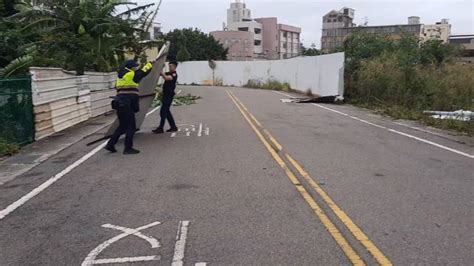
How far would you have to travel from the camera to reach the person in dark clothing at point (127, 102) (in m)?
10.4

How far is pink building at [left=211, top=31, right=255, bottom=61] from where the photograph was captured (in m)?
119

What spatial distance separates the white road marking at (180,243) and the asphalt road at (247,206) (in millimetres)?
12

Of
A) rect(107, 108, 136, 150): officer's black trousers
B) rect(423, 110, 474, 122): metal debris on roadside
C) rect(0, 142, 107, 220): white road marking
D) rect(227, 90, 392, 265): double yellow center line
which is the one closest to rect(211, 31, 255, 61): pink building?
rect(423, 110, 474, 122): metal debris on roadside

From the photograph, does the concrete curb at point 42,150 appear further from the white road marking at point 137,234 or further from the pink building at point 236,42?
the pink building at point 236,42

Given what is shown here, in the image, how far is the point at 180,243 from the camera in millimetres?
5121

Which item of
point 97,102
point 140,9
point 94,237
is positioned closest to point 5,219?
point 94,237

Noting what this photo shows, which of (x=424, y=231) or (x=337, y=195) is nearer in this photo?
(x=424, y=231)

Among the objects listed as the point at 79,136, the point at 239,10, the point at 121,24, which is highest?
the point at 239,10

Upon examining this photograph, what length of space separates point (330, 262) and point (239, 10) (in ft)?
491

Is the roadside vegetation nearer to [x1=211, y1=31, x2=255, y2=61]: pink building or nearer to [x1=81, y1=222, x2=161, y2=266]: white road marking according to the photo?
[x1=81, y1=222, x2=161, y2=266]: white road marking

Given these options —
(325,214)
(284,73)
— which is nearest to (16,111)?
(325,214)

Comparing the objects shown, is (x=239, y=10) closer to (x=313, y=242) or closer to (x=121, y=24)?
(x=121, y=24)

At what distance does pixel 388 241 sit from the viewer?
5.12 m

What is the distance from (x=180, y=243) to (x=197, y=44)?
82745 mm
